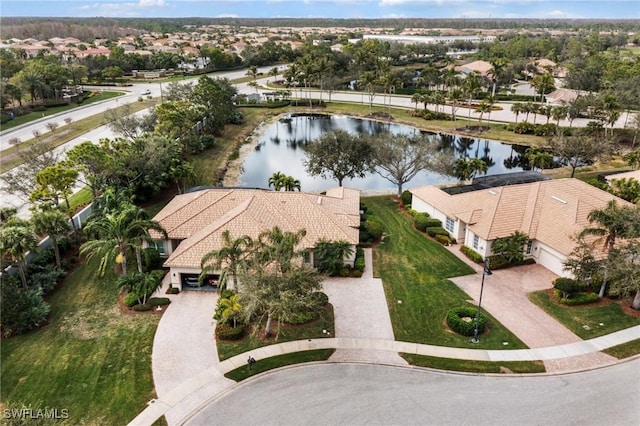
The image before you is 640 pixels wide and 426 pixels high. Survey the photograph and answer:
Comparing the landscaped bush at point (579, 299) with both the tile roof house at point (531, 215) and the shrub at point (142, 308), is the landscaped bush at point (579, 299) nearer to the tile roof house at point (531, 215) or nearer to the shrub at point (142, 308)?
the tile roof house at point (531, 215)

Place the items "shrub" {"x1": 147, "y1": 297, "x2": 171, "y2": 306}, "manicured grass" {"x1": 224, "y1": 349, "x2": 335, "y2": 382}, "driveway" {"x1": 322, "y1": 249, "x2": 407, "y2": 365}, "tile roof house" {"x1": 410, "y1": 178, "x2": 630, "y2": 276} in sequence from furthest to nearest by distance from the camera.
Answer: "tile roof house" {"x1": 410, "y1": 178, "x2": 630, "y2": 276} < "shrub" {"x1": 147, "y1": 297, "x2": 171, "y2": 306} < "driveway" {"x1": 322, "y1": 249, "x2": 407, "y2": 365} < "manicured grass" {"x1": 224, "y1": 349, "x2": 335, "y2": 382}

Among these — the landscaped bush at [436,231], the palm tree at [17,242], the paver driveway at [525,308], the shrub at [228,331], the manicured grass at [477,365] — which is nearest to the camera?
the manicured grass at [477,365]

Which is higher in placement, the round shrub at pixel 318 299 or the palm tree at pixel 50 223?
the palm tree at pixel 50 223

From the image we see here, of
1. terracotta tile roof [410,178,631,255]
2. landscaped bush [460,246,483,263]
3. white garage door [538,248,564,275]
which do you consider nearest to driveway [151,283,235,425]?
landscaped bush [460,246,483,263]

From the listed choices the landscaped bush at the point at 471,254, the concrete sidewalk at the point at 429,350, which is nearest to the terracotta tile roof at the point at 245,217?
the concrete sidewalk at the point at 429,350

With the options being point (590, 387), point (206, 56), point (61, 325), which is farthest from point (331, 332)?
point (206, 56)

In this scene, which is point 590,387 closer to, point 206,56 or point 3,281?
point 3,281

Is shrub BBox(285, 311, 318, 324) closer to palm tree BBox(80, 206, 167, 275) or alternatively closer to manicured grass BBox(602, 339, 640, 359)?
palm tree BBox(80, 206, 167, 275)
